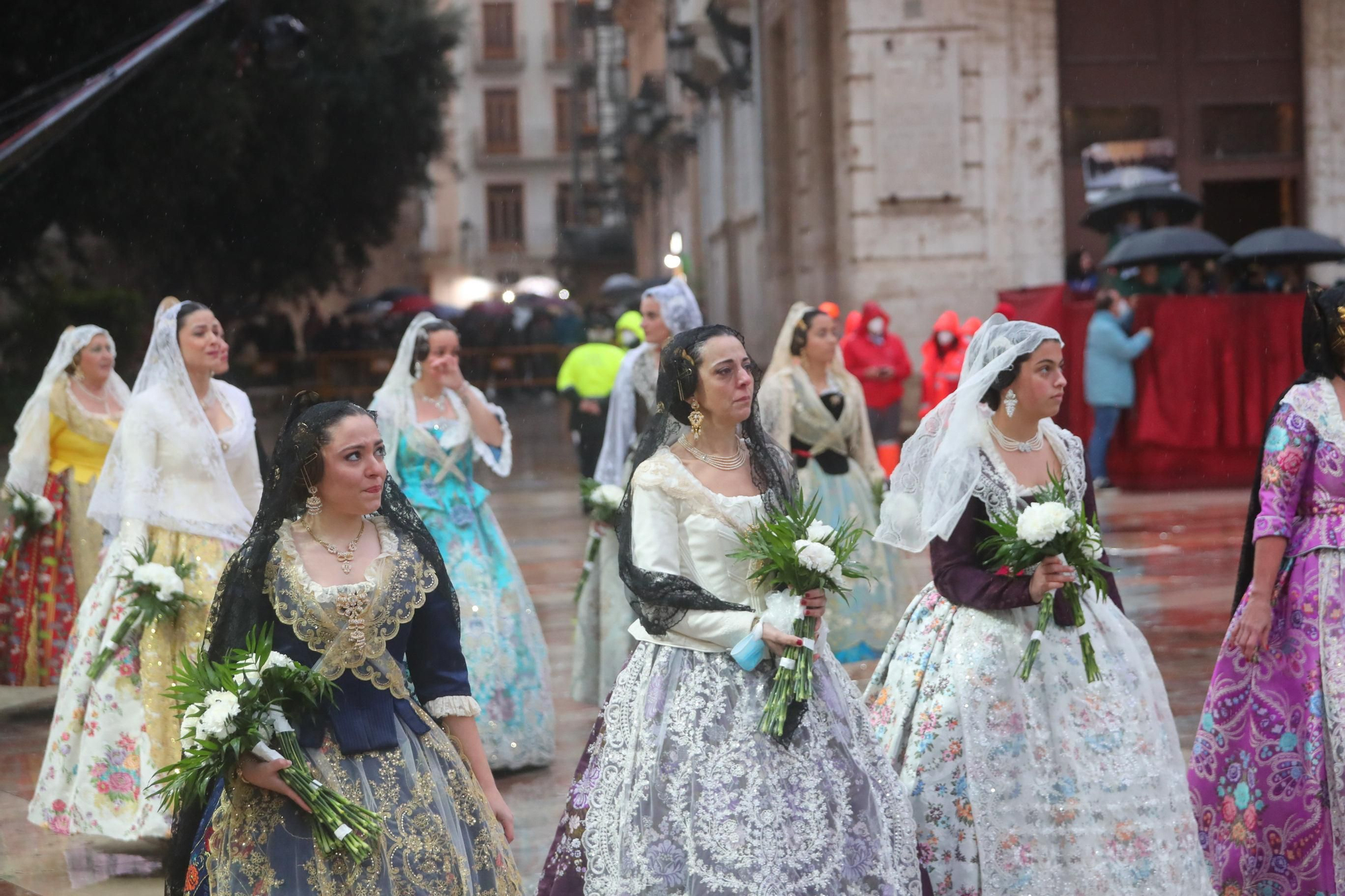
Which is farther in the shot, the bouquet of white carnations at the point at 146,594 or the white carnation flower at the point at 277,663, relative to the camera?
the bouquet of white carnations at the point at 146,594

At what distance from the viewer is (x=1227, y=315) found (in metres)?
16.0

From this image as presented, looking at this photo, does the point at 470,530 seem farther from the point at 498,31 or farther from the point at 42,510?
the point at 498,31

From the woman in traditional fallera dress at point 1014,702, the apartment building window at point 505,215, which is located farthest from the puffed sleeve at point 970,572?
the apartment building window at point 505,215

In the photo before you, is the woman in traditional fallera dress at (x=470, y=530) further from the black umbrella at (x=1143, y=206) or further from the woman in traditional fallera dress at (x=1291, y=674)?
the black umbrella at (x=1143, y=206)

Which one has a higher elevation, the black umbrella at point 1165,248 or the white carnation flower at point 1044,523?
the black umbrella at point 1165,248

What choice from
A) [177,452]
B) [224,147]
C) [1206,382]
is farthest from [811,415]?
[224,147]

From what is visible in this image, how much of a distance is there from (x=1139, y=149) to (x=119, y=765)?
16469mm

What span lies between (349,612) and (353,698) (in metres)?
0.20

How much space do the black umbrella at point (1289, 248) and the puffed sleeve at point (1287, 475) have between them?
1176 cm

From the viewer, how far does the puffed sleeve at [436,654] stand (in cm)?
414

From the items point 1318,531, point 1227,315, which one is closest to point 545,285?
point 1227,315

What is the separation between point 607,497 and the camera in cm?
775

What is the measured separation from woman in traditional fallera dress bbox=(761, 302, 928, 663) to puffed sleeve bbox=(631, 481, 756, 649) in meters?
4.39

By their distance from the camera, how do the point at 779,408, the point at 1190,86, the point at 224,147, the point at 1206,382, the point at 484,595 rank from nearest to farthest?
the point at 484,595 → the point at 779,408 → the point at 1206,382 → the point at 1190,86 → the point at 224,147
